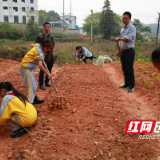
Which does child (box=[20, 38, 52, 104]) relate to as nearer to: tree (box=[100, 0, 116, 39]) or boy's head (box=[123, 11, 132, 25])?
boy's head (box=[123, 11, 132, 25])

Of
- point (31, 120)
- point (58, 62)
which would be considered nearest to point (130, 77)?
point (31, 120)

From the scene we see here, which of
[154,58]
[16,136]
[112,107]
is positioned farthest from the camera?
[112,107]

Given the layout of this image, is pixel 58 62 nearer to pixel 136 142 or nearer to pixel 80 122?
pixel 80 122

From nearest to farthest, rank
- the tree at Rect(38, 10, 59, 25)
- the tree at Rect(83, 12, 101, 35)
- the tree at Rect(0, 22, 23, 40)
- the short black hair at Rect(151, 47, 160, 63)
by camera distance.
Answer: the short black hair at Rect(151, 47, 160, 63) < the tree at Rect(0, 22, 23, 40) < the tree at Rect(38, 10, 59, 25) < the tree at Rect(83, 12, 101, 35)

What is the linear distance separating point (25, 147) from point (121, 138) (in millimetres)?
1333

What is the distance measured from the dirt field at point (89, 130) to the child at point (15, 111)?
15 cm

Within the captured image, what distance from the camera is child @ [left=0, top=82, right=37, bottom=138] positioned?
274 centimetres

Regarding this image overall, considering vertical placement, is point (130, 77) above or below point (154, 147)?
above

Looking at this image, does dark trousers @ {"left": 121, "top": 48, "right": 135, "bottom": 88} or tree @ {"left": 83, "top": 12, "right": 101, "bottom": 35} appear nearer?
dark trousers @ {"left": 121, "top": 48, "right": 135, "bottom": 88}

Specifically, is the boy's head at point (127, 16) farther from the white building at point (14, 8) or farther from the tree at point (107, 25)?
the white building at point (14, 8)

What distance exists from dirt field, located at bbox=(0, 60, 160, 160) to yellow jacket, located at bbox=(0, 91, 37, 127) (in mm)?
232

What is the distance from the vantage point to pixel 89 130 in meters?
2.91

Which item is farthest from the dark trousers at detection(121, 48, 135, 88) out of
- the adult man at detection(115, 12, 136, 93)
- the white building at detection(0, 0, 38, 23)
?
the white building at detection(0, 0, 38, 23)

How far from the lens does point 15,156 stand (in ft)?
7.94
